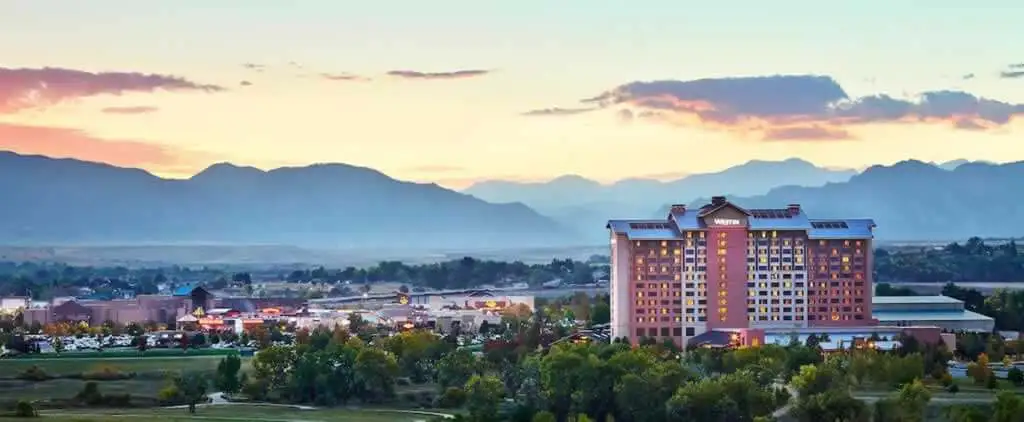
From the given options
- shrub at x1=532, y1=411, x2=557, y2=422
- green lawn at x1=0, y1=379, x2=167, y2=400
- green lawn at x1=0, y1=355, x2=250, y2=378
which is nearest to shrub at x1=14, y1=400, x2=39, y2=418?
green lawn at x1=0, y1=379, x2=167, y2=400

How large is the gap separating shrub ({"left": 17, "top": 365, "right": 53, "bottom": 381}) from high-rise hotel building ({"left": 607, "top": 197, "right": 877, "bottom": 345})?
108 feet

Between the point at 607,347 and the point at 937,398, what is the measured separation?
1706 cm

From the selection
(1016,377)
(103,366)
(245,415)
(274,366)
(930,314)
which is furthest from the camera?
(930,314)

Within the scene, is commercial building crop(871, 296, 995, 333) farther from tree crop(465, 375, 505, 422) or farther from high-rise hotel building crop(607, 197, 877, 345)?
tree crop(465, 375, 505, 422)

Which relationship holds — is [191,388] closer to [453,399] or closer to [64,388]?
[64,388]

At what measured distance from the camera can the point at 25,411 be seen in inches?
2670

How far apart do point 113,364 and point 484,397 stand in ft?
94.6

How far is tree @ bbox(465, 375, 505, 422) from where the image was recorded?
2578 inches

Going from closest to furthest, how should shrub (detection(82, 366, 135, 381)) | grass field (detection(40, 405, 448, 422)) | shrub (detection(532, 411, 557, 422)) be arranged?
shrub (detection(532, 411, 557, 422)), grass field (detection(40, 405, 448, 422)), shrub (detection(82, 366, 135, 381))

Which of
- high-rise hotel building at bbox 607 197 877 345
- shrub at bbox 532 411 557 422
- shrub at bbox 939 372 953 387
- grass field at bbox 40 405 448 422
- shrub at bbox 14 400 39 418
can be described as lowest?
grass field at bbox 40 405 448 422

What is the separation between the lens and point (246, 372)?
84.6m

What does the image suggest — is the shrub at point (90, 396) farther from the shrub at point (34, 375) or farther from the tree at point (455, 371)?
the tree at point (455, 371)

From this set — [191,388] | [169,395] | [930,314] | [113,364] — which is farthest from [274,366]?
[930,314]

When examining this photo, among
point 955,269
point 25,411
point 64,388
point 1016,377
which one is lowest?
point 25,411
